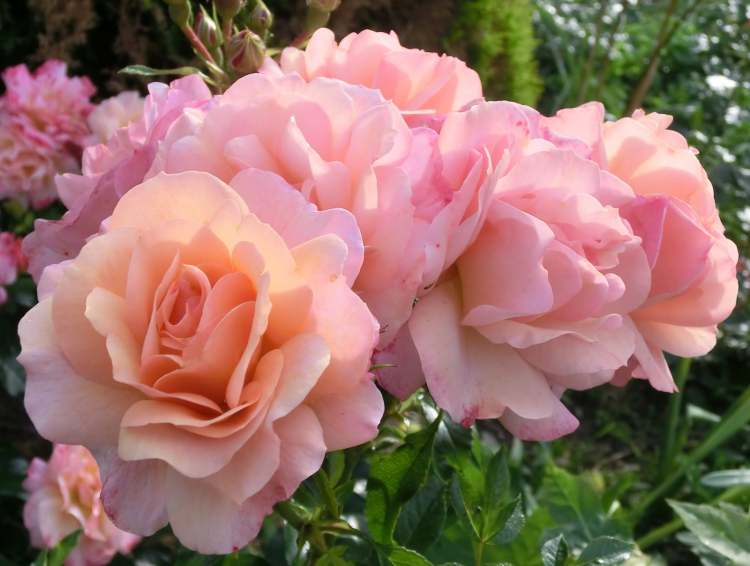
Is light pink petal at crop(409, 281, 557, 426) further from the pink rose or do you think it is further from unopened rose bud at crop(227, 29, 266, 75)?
unopened rose bud at crop(227, 29, 266, 75)

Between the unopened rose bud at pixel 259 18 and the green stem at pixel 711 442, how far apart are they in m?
1.27

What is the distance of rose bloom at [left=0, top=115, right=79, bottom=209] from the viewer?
4.77ft

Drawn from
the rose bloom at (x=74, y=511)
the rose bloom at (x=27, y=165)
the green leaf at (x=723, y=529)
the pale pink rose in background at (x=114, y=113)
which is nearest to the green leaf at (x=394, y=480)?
the green leaf at (x=723, y=529)

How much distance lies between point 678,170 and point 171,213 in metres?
0.34

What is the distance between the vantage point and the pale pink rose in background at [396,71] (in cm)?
59

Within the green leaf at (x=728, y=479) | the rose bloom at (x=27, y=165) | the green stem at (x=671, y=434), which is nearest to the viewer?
the rose bloom at (x=27, y=165)

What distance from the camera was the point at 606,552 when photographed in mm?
702

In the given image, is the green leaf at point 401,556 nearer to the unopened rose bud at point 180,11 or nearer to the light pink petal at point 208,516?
the light pink petal at point 208,516

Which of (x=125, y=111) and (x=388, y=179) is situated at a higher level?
(x=388, y=179)

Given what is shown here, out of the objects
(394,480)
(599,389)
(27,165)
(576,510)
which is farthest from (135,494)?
(599,389)

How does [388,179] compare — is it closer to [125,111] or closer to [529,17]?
[125,111]

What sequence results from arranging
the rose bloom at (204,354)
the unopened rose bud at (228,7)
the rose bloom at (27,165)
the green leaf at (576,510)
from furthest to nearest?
1. the rose bloom at (27,165)
2. the green leaf at (576,510)
3. the unopened rose bud at (228,7)
4. the rose bloom at (204,354)

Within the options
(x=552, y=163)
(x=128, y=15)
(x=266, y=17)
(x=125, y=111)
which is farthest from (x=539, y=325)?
(x=128, y=15)

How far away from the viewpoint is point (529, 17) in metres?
2.94
